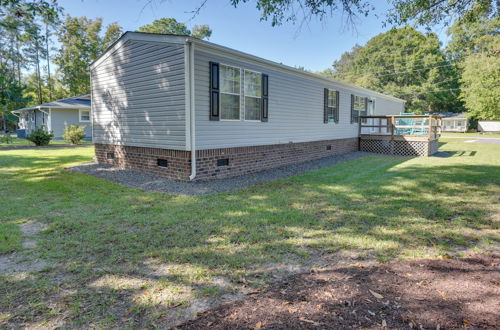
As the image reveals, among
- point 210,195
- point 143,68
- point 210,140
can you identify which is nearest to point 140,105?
point 143,68

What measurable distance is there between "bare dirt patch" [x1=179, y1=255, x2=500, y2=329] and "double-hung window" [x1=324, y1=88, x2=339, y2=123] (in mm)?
9900

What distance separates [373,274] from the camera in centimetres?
279

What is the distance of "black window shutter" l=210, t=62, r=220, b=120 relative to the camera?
733 centimetres

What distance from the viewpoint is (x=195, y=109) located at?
22.9ft

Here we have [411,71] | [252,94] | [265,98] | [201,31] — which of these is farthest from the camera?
[201,31]

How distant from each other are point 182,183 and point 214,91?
2.26 meters

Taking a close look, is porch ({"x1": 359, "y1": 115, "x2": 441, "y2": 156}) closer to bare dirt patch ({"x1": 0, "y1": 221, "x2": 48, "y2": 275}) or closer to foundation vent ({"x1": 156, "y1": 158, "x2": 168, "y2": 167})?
foundation vent ({"x1": 156, "y1": 158, "x2": 168, "y2": 167})

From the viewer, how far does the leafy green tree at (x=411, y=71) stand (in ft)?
121

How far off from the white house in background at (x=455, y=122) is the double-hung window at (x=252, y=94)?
39.7 metres

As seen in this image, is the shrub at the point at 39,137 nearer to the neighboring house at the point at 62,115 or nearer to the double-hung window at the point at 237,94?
the neighboring house at the point at 62,115

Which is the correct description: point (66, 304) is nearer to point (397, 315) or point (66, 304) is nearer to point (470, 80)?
point (397, 315)

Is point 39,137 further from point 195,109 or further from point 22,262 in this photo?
point 22,262

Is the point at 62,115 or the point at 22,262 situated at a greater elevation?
the point at 62,115

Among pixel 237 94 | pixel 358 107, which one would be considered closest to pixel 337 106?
pixel 358 107
